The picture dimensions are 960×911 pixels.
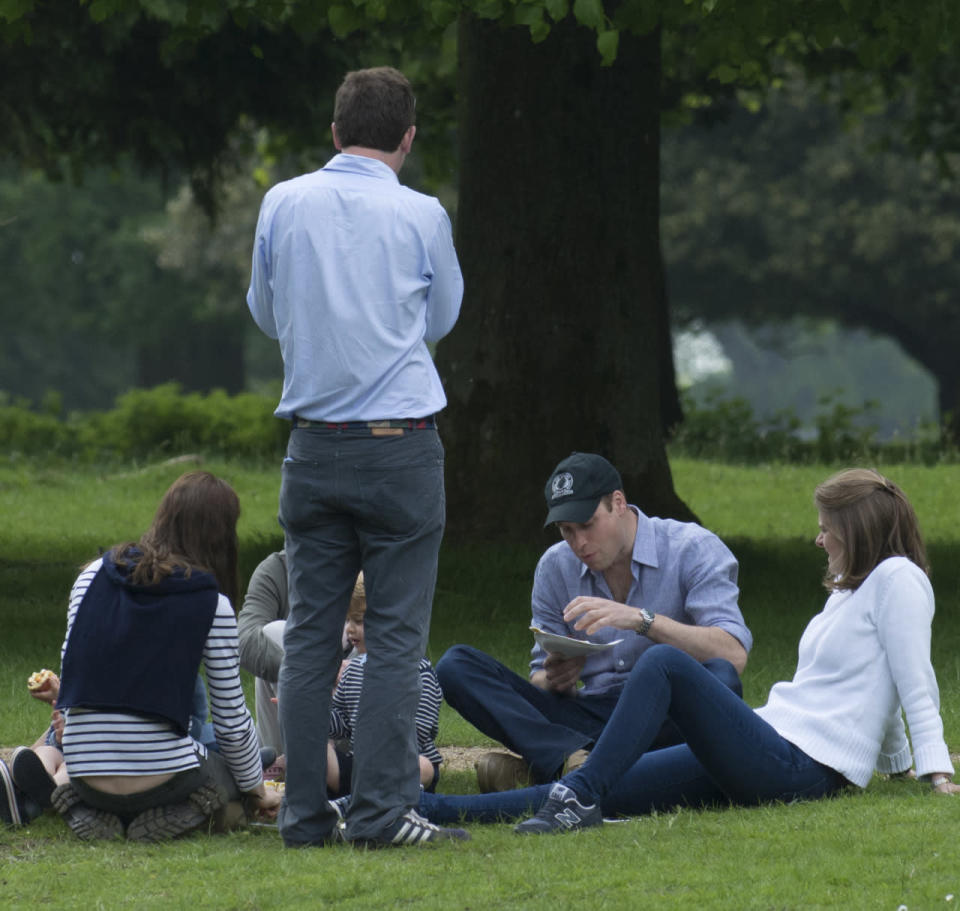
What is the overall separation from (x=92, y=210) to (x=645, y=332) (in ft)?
113

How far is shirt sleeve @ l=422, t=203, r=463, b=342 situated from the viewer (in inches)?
193

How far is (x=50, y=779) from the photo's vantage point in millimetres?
5492

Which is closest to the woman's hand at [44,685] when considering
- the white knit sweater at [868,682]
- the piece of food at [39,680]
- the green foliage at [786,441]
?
the piece of food at [39,680]

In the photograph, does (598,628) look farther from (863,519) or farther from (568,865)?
(568,865)

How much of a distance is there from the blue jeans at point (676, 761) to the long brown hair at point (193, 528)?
100 centimetres

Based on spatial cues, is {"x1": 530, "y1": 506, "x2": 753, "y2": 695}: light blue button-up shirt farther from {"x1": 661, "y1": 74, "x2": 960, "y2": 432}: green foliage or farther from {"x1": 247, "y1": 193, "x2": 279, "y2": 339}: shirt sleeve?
{"x1": 661, "y1": 74, "x2": 960, "y2": 432}: green foliage

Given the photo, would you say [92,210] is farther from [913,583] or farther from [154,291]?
[913,583]

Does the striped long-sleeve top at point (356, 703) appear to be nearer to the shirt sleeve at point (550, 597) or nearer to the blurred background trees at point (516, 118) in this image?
the shirt sleeve at point (550, 597)

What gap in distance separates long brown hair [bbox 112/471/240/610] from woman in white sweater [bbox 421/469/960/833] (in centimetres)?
101

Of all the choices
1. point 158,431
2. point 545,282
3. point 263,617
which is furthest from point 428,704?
point 158,431

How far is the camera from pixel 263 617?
617 centimetres

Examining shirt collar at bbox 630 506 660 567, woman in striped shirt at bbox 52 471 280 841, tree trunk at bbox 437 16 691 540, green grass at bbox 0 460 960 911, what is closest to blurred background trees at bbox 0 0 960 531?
tree trunk at bbox 437 16 691 540

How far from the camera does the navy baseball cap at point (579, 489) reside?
18.6 feet

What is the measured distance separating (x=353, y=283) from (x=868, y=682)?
6.29 ft
